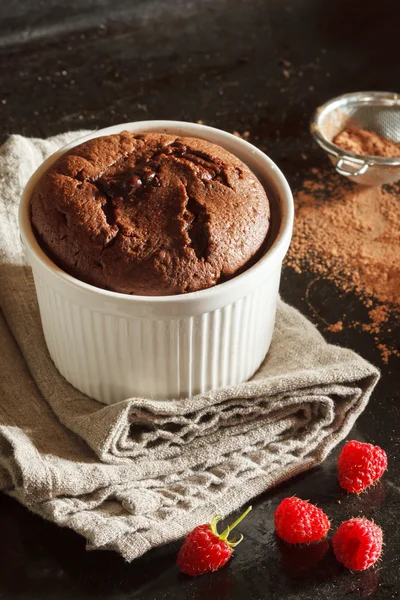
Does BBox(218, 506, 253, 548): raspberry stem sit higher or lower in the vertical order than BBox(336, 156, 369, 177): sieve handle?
lower

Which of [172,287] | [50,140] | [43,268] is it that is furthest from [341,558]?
[50,140]

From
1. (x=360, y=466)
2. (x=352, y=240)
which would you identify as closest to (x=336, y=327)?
(x=352, y=240)

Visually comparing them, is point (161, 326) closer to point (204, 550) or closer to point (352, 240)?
point (204, 550)

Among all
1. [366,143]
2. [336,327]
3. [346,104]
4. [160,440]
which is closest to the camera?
[160,440]

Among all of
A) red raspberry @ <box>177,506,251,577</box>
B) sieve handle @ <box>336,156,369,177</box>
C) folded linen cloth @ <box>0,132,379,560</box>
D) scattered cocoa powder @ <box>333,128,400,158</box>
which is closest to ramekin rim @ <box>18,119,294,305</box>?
folded linen cloth @ <box>0,132,379,560</box>

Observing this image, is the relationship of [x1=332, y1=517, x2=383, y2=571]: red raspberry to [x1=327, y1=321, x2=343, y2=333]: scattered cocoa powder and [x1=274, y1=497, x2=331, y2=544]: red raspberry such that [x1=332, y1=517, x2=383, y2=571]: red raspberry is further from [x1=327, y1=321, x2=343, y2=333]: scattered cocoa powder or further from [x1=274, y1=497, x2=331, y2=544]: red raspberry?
[x1=327, y1=321, x2=343, y2=333]: scattered cocoa powder

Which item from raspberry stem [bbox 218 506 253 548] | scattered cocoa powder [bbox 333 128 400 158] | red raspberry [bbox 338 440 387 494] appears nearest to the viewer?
raspberry stem [bbox 218 506 253 548]

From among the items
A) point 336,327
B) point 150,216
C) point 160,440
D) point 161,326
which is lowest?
point 336,327

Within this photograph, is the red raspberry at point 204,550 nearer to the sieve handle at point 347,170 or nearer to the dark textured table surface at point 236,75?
the dark textured table surface at point 236,75
